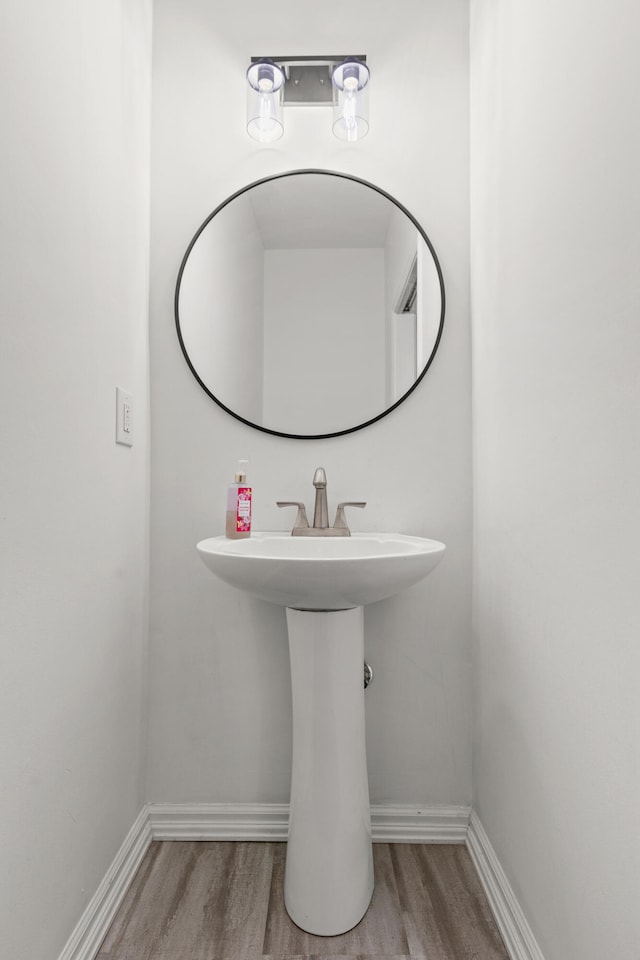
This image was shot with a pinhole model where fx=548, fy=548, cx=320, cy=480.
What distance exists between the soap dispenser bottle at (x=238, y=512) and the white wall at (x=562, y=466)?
587mm

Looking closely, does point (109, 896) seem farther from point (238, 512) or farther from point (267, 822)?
point (238, 512)

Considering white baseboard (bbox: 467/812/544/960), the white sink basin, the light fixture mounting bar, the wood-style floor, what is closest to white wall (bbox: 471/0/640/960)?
white baseboard (bbox: 467/812/544/960)

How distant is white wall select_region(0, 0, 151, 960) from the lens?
2.70ft

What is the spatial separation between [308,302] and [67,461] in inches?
31.0

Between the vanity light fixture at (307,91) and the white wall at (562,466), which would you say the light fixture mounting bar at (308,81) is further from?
the white wall at (562,466)

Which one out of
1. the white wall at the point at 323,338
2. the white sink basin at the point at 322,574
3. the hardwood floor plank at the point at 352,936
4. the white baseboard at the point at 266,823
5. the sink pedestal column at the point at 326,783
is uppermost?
the white wall at the point at 323,338

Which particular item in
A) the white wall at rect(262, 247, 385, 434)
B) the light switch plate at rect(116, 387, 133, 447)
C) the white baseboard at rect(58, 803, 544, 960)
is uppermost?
the white wall at rect(262, 247, 385, 434)

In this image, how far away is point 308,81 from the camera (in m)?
1.48

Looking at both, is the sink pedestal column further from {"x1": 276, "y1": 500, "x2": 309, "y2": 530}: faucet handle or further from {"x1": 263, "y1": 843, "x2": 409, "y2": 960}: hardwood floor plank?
{"x1": 276, "y1": 500, "x2": 309, "y2": 530}: faucet handle

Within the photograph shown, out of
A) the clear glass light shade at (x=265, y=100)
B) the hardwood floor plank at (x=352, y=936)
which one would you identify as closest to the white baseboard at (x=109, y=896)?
the hardwood floor plank at (x=352, y=936)

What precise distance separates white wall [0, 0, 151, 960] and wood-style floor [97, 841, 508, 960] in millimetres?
144

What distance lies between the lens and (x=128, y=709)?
1.33 metres

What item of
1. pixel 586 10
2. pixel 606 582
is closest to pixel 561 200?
pixel 586 10

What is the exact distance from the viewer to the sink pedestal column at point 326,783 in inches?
44.6
